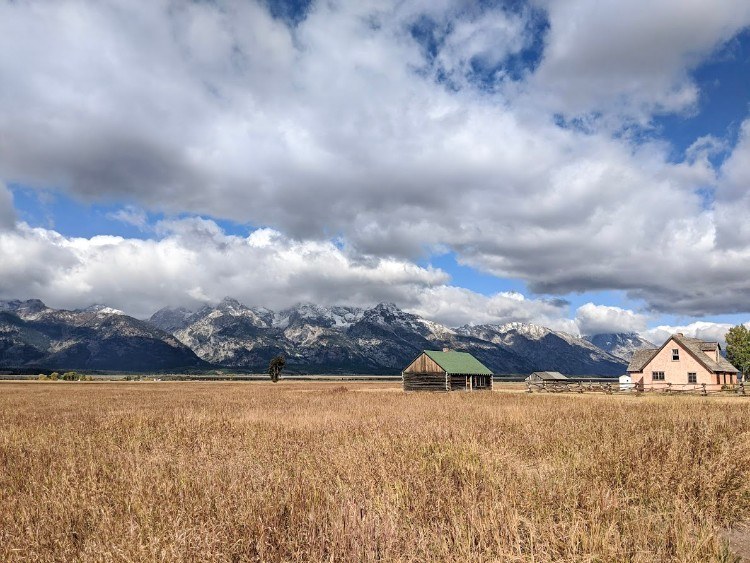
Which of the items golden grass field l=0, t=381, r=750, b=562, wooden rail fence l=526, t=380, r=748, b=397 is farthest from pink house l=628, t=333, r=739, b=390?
golden grass field l=0, t=381, r=750, b=562

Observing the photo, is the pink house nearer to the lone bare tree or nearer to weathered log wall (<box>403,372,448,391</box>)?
weathered log wall (<box>403,372,448,391</box>)

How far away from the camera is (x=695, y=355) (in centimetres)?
6450

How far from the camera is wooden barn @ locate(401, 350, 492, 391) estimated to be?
67.6 metres

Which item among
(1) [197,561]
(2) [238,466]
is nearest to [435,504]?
(1) [197,561]

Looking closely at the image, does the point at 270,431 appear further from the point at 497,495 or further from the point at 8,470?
the point at 497,495

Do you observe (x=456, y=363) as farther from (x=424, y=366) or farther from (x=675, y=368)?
(x=675, y=368)

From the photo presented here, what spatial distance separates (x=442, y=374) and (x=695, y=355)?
37.1 metres

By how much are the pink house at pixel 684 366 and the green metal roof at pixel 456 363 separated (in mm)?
23264

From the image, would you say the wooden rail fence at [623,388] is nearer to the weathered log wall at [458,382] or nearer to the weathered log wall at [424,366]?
the weathered log wall at [458,382]

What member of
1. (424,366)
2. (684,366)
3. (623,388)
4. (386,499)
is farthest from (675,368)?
(386,499)

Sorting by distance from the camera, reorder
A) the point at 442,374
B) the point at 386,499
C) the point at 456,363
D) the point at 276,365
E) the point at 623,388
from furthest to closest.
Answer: the point at 276,365
the point at 456,363
the point at 442,374
the point at 623,388
the point at 386,499

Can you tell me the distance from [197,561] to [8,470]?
7.30m

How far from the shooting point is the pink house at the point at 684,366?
208 feet

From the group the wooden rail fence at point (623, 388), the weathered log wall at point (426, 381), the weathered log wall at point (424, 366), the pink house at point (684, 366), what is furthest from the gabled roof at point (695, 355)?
the weathered log wall at point (424, 366)
